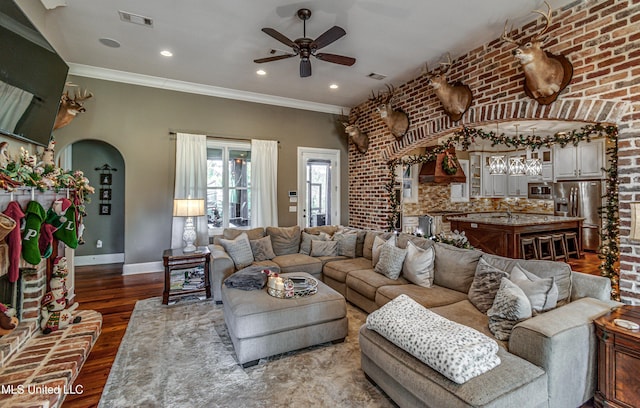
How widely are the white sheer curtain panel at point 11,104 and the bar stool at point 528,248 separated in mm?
6678

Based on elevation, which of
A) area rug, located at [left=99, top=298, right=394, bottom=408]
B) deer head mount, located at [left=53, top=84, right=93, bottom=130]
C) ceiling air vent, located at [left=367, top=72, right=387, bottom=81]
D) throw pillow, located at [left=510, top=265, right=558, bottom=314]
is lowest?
area rug, located at [left=99, top=298, right=394, bottom=408]

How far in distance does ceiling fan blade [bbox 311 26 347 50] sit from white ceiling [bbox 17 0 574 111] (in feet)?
1.12

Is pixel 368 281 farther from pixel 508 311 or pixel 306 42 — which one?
pixel 306 42

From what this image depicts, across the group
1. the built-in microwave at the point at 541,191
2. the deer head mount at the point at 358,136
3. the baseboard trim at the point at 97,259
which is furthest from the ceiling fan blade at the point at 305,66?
the built-in microwave at the point at 541,191

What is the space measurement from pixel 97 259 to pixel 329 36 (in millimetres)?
6050

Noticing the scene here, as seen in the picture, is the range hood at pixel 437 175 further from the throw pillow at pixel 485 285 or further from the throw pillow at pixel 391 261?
the throw pillow at pixel 485 285

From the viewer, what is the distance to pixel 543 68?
9.55 ft

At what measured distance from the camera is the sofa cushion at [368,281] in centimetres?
310

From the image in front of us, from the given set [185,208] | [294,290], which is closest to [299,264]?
[294,290]

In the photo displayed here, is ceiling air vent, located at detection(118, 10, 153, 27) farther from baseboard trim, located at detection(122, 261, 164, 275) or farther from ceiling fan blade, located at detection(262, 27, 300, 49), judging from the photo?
baseboard trim, located at detection(122, 261, 164, 275)

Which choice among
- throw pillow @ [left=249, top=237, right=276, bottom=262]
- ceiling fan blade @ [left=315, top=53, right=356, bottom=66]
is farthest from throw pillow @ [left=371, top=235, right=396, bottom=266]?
ceiling fan blade @ [left=315, top=53, right=356, bottom=66]

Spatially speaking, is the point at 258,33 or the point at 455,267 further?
the point at 258,33

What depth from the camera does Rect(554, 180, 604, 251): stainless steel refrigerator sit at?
20.0 feet

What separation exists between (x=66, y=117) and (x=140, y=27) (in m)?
1.90
